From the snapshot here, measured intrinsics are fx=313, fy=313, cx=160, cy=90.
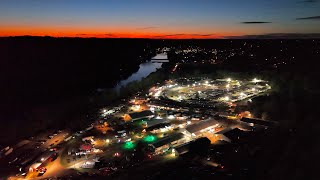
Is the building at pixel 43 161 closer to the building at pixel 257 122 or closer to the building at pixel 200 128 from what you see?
the building at pixel 200 128

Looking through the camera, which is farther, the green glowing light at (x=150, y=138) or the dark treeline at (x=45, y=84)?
the dark treeline at (x=45, y=84)

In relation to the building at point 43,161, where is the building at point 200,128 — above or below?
above

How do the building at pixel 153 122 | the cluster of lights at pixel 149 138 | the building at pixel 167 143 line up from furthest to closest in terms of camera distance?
1. the building at pixel 153 122
2. the cluster of lights at pixel 149 138
3. the building at pixel 167 143

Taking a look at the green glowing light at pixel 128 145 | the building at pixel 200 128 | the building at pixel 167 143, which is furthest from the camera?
the building at pixel 200 128

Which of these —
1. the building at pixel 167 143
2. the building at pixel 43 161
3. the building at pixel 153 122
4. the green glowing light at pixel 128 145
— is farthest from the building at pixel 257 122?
the building at pixel 43 161

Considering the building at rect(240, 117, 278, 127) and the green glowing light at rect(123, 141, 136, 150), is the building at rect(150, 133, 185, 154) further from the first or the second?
the building at rect(240, 117, 278, 127)

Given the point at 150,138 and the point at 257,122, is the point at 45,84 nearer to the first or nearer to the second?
the point at 150,138

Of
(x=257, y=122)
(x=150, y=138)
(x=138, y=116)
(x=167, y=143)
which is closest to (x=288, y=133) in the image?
(x=167, y=143)

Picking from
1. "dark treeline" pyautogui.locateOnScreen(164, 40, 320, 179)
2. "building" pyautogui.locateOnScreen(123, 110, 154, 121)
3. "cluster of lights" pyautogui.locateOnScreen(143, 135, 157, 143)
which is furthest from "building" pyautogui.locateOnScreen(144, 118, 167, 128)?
"dark treeline" pyautogui.locateOnScreen(164, 40, 320, 179)
